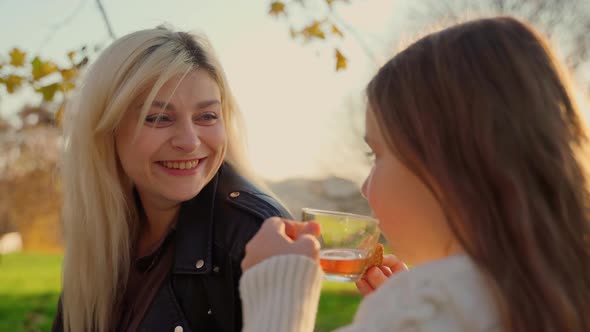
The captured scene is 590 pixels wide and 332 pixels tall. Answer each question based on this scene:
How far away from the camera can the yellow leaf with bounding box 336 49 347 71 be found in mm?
3986

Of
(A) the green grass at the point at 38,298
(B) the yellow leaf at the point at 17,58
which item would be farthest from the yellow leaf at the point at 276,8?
(A) the green grass at the point at 38,298

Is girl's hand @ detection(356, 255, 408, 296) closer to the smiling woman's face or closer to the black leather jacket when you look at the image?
the black leather jacket

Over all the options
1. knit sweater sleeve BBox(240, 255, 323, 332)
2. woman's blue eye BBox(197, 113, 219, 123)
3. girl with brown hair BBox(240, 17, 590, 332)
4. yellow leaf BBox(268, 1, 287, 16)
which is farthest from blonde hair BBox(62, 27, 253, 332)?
girl with brown hair BBox(240, 17, 590, 332)

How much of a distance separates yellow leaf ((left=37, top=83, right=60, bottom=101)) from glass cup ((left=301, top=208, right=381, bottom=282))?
224 centimetres

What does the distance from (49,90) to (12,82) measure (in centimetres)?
20

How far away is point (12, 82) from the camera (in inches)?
150

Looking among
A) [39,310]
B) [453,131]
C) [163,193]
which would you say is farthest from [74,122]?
[39,310]

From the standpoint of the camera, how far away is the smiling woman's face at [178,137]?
10.3 ft

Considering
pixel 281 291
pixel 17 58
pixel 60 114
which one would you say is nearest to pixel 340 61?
pixel 60 114

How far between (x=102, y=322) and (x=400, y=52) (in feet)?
7.36

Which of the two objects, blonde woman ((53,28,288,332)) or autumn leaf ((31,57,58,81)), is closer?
blonde woman ((53,28,288,332))

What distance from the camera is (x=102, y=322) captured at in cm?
335

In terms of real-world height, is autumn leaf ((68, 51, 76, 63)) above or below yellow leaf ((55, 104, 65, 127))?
above

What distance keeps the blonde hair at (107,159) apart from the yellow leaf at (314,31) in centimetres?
85
